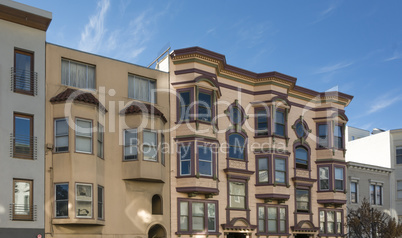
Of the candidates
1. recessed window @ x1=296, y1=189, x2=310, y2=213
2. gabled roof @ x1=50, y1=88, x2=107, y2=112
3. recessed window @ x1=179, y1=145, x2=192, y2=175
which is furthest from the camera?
recessed window @ x1=296, y1=189, x2=310, y2=213

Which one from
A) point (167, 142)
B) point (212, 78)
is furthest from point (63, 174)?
point (212, 78)

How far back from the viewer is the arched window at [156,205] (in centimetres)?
3106

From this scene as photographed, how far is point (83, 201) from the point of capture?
87.1ft

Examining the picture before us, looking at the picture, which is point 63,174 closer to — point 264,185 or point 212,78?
point 212,78

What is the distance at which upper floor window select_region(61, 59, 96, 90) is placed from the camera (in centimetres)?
2852

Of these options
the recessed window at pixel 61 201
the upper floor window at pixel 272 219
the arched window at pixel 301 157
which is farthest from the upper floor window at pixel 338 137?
the recessed window at pixel 61 201

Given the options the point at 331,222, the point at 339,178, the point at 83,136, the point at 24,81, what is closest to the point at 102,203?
the point at 83,136

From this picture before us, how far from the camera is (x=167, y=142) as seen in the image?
32.1m

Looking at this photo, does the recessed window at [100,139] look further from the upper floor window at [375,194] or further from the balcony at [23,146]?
the upper floor window at [375,194]

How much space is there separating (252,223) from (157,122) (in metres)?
9.85

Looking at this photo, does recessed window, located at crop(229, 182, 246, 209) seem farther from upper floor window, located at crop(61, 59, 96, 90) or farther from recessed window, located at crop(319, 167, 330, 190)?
upper floor window, located at crop(61, 59, 96, 90)

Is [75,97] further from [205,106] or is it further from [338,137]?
[338,137]

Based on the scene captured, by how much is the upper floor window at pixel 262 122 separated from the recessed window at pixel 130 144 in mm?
10136

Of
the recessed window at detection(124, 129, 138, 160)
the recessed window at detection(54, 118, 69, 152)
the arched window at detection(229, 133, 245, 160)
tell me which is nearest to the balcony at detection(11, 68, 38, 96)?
the recessed window at detection(54, 118, 69, 152)
